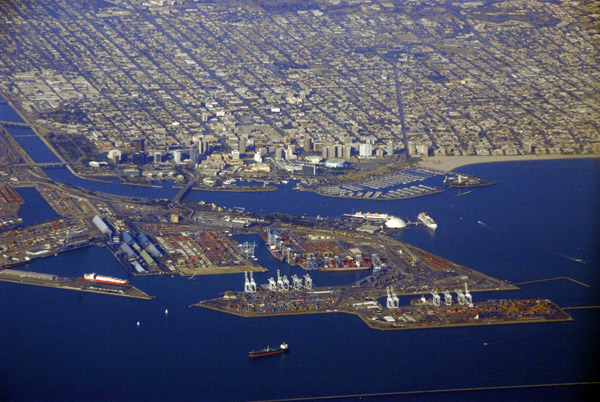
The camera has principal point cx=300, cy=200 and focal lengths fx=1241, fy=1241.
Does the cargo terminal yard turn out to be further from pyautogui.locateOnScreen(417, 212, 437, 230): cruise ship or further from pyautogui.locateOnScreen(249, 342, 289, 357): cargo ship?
pyautogui.locateOnScreen(249, 342, 289, 357): cargo ship

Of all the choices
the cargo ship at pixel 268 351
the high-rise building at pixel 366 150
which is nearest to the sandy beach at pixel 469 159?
the high-rise building at pixel 366 150

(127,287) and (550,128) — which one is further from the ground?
(550,128)

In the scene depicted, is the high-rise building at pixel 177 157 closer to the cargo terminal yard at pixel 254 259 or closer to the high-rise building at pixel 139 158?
the high-rise building at pixel 139 158

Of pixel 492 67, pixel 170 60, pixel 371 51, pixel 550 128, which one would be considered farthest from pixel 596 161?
pixel 170 60

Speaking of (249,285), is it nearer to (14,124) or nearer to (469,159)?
(469,159)

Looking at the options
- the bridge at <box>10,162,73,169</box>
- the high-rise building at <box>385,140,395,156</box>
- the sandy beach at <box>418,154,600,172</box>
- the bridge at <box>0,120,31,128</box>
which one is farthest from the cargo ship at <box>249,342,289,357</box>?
the bridge at <box>0,120,31,128</box>

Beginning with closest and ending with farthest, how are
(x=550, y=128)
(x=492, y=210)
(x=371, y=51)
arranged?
(x=492, y=210) → (x=550, y=128) → (x=371, y=51)

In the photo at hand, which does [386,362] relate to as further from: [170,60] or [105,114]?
[170,60]
